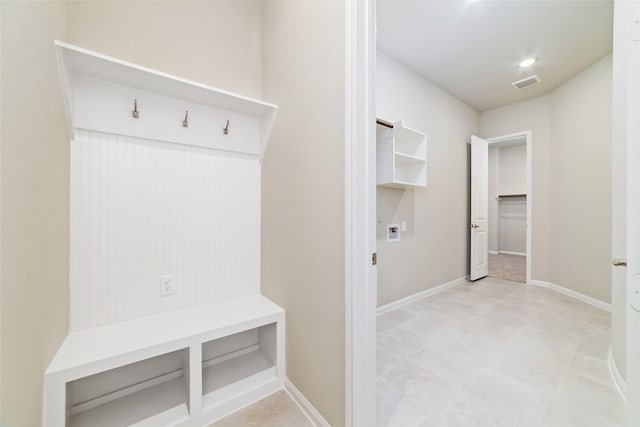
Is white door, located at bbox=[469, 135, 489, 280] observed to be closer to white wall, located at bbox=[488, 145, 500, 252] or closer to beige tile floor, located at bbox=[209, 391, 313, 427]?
white wall, located at bbox=[488, 145, 500, 252]

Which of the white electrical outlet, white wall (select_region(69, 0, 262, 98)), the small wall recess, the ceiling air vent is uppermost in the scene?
the ceiling air vent

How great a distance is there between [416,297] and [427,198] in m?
1.27

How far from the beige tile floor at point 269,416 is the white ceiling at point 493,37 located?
2.98 m

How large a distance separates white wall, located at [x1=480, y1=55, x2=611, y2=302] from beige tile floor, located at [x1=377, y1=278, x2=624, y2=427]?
2.01 feet

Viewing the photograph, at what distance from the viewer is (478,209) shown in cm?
395

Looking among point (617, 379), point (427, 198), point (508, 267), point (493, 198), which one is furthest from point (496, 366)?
point (493, 198)

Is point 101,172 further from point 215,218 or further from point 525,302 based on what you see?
point 525,302

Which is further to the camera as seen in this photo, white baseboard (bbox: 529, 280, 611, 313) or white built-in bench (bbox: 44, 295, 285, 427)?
white baseboard (bbox: 529, 280, 611, 313)

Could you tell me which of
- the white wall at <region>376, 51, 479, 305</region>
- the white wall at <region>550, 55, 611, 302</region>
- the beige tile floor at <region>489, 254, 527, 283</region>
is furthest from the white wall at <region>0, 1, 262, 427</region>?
the beige tile floor at <region>489, 254, 527, 283</region>

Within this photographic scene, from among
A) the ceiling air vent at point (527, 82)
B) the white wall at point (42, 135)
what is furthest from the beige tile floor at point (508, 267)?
the white wall at point (42, 135)

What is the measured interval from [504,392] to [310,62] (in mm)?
2261

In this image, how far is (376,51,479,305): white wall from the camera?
2.77 meters

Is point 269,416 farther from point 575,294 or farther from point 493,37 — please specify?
point 575,294

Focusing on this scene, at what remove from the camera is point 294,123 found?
151 centimetres
